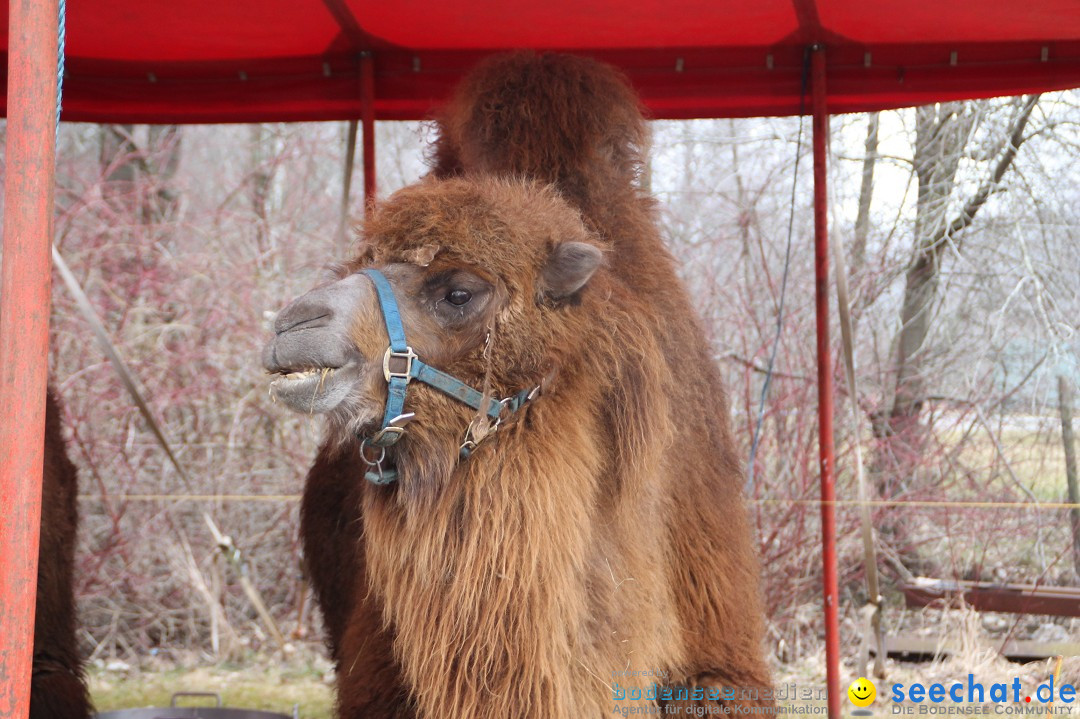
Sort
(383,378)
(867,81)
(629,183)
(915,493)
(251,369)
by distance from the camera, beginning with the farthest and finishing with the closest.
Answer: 1. (251,369)
2. (915,493)
3. (867,81)
4. (629,183)
5. (383,378)

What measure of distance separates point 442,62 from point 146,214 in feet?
15.8

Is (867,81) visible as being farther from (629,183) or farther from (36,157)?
(36,157)

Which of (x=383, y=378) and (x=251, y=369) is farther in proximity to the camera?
(x=251, y=369)

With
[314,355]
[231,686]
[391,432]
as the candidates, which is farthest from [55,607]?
[231,686]

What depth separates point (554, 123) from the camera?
11.5ft

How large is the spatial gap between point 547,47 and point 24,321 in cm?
328

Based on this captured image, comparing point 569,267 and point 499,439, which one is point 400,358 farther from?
→ point 569,267

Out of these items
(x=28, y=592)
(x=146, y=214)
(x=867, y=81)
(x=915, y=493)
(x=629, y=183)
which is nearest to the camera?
(x=28, y=592)

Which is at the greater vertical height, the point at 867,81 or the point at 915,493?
the point at 867,81

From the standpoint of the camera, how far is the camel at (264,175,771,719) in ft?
8.57


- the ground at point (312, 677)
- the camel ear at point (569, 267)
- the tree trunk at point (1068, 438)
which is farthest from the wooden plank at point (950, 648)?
the camel ear at point (569, 267)

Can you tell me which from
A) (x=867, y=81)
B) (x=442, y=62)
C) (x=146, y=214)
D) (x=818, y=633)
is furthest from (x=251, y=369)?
(x=867, y=81)

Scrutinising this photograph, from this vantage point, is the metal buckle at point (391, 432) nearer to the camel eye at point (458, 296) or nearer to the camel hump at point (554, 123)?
the camel eye at point (458, 296)

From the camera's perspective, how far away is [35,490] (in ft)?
6.65
